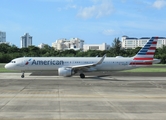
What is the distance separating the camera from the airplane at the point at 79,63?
38469 millimetres

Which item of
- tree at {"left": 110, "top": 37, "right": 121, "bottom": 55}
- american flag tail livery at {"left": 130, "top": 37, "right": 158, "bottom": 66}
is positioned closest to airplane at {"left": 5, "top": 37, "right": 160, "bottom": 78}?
american flag tail livery at {"left": 130, "top": 37, "right": 158, "bottom": 66}

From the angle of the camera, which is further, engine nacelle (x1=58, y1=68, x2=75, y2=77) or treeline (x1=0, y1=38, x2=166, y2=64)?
treeline (x1=0, y1=38, x2=166, y2=64)

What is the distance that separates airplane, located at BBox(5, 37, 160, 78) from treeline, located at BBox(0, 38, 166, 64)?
49.7m

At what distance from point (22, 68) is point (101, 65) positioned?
1070 centimetres

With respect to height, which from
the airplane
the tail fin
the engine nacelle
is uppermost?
the tail fin

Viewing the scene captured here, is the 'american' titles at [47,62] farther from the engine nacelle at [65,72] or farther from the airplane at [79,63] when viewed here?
the engine nacelle at [65,72]

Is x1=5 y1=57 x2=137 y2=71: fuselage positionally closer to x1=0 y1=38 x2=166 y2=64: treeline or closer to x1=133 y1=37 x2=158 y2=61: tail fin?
x1=133 y1=37 x2=158 y2=61: tail fin

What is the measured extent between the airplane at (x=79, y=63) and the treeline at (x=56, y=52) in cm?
4974

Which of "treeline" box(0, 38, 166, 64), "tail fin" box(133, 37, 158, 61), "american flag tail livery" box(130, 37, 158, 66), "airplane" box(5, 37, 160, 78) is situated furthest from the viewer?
"treeline" box(0, 38, 166, 64)

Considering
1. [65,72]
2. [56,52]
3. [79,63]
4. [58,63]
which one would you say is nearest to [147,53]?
[79,63]

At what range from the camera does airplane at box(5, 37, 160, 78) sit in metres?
38.5

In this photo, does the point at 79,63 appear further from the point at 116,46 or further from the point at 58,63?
the point at 116,46

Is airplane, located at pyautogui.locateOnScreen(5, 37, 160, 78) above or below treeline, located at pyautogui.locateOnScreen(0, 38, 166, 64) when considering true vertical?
below

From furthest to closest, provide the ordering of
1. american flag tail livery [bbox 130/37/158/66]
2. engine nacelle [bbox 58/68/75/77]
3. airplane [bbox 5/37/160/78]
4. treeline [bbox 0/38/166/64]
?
treeline [bbox 0/38/166/64], american flag tail livery [bbox 130/37/158/66], airplane [bbox 5/37/160/78], engine nacelle [bbox 58/68/75/77]
